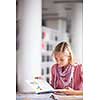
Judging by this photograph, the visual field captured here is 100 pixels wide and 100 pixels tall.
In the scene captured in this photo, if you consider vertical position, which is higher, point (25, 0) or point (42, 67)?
point (25, 0)

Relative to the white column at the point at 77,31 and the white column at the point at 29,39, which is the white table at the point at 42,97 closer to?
the white column at the point at 29,39

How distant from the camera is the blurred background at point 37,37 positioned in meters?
1.18

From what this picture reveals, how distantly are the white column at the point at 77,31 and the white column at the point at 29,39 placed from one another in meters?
0.14

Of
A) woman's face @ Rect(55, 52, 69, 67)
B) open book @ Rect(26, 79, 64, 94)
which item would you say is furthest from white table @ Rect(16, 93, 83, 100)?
woman's face @ Rect(55, 52, 69, 67)

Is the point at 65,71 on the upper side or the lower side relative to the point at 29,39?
lower

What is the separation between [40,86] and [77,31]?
269 millimetres

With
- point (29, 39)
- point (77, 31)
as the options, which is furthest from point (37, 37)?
point (77, 31)

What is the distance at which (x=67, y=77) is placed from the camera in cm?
120

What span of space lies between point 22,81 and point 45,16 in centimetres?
28

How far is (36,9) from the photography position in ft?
3.94

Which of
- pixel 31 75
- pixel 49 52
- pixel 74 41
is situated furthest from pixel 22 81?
pixel 74 41

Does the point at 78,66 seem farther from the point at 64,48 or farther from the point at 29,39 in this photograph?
the point at 29,39

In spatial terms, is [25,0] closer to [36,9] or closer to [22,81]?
[36,9]

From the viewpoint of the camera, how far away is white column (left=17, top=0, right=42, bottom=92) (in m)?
1.19
